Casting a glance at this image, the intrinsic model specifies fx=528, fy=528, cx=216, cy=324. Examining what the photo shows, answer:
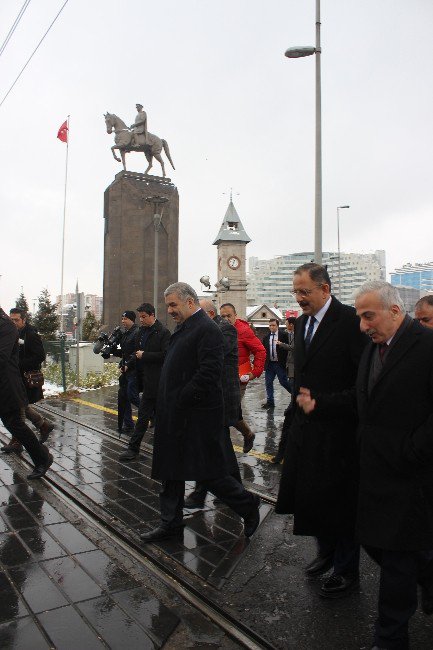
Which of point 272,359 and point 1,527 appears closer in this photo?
point 1,527

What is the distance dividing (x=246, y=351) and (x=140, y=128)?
814 inches

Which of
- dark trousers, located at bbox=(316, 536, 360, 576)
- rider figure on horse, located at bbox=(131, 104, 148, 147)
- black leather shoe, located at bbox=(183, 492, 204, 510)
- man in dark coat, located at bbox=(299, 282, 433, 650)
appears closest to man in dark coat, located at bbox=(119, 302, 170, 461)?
black leather shoe, located at bbox=(183, 492, 204, 510)

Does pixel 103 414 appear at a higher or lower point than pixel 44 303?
lower

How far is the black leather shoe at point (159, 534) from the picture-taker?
4.05 m

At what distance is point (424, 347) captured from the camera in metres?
2.59

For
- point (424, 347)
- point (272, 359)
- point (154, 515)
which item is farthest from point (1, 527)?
point (272, 359)

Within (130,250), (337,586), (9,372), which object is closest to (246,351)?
(9,372)

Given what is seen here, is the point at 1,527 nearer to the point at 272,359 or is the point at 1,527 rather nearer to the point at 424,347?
the point at 424,347

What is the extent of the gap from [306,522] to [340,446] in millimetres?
514

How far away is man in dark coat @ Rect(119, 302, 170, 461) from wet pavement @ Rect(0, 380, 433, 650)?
0.91 m

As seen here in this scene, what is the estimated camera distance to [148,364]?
22.6 feet

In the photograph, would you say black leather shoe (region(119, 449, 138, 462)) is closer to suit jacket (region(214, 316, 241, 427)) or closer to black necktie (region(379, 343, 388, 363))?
suit jacket (region(214, 316, 241, 427))

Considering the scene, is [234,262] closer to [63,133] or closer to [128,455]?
[63,133]

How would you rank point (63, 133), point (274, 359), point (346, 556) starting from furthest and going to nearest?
point (63, 133)
point (274, 359)
point (346, 556)
